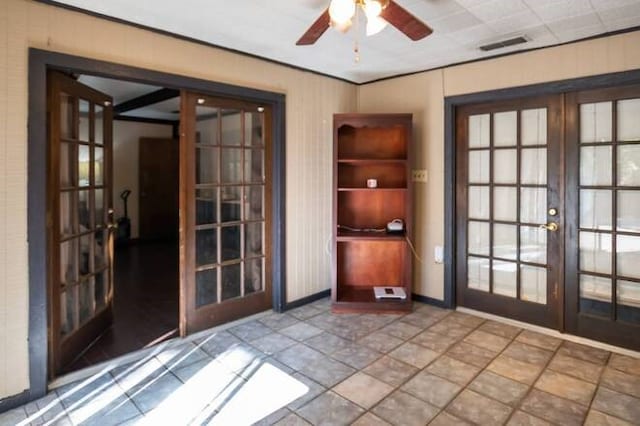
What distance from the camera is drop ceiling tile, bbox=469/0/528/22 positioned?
252 cm

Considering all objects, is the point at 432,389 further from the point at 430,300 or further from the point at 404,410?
the point at 430,300

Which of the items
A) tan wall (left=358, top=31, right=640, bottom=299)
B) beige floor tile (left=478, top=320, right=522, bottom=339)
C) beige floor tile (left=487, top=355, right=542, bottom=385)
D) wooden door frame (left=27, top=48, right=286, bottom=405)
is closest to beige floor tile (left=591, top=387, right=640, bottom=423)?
beige floor tile (left=487, top=355, right=542, bottom=385)

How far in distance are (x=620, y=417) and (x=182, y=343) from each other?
301 cm

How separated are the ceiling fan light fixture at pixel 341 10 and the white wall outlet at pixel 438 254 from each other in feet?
9.10

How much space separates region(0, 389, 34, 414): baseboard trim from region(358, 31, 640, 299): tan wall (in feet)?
11.3

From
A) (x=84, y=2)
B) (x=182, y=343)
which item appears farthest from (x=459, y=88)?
(x=182, y=343)

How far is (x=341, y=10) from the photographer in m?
1.87

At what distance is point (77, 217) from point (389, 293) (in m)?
2.88

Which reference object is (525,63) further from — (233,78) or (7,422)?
(7,422)

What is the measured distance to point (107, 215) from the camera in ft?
11.1

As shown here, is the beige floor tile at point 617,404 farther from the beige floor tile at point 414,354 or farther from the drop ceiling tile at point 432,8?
the drop ceiling tile at point 432,8

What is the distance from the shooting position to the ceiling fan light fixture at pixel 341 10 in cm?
185

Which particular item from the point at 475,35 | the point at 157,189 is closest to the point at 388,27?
the point at 475,35

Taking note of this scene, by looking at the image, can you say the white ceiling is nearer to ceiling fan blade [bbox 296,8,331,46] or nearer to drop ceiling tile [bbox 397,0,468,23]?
drop ceiling tile [bbox 397,0,468,23]
